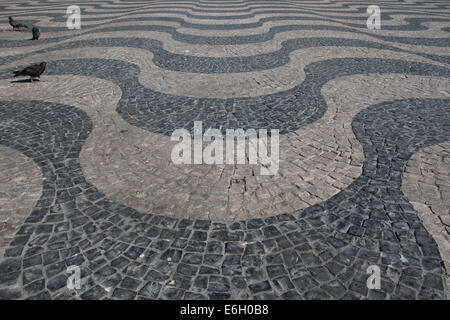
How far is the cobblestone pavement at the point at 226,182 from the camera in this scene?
3.54 m

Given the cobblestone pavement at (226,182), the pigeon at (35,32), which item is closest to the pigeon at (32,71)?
the cobblestone pavement at (226,182)

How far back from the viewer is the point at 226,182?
16.9ft

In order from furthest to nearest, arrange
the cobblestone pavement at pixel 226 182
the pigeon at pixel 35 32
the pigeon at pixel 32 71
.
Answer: the pigeon at pixel 35 32 < the pigeon at pixel 32 71 < the cobblestone pavement at pixel 226 182

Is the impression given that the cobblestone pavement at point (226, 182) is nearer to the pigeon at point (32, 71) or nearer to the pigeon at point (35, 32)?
the pigeon at point (32, 71)

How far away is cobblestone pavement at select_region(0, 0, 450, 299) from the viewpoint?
3.54 metres

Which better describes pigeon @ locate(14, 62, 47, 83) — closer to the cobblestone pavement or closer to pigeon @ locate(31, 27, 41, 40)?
the cobblestone pavement

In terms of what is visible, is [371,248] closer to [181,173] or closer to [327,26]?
[181,173]

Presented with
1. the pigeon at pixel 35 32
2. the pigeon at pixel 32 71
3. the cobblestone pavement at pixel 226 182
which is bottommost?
the cobblestone pavement at pixel 226 182

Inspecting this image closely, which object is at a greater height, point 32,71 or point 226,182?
point 32,71

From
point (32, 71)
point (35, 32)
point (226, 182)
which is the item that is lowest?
point (226, 182)

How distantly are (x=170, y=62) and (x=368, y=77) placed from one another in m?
6.61

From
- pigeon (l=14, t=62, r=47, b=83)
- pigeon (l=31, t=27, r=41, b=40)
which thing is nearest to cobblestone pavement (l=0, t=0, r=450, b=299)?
pigeon (l=14, t=62, r=47, b=83)

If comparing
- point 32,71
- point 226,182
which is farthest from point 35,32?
point 226,182

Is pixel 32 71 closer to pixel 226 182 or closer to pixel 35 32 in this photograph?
pixel 35 32
